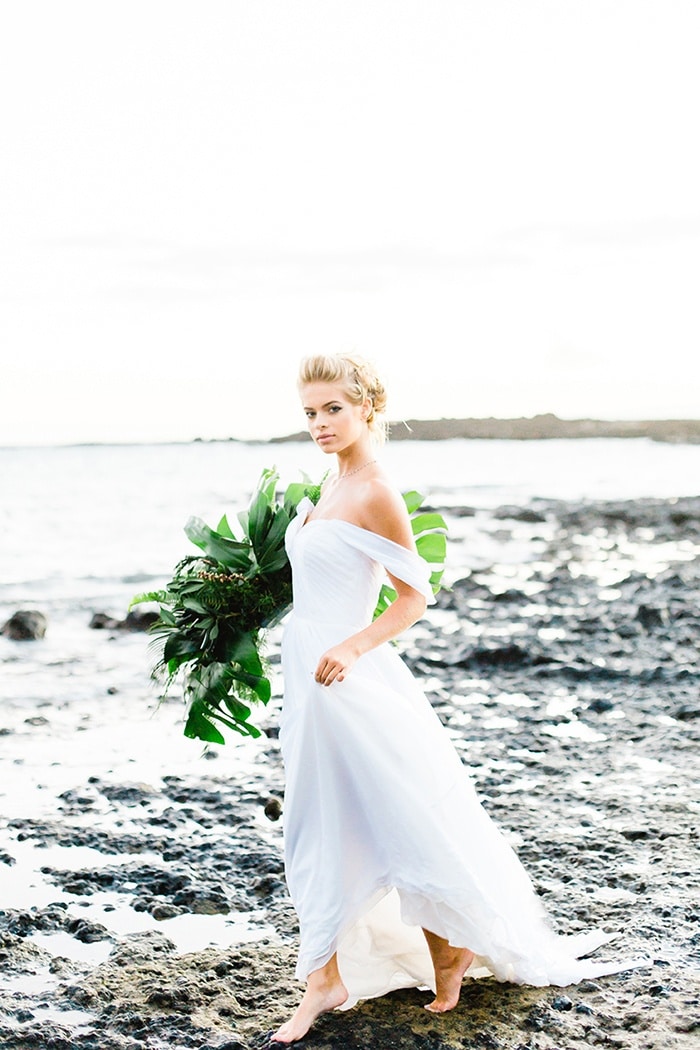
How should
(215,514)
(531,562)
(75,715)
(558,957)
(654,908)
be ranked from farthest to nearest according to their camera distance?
(215,514)
(531,562)
(75,715)
(654,908)
(558,957)

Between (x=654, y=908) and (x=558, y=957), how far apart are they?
2.90 feet

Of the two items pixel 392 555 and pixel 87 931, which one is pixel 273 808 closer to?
pixel 87 931

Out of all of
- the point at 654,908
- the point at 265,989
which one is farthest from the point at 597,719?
the point at 265,989

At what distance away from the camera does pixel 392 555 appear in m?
3.88

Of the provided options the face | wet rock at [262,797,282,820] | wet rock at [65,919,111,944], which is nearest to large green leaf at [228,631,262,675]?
the face

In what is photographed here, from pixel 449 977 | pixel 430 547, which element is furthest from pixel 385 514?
pixel 449 977

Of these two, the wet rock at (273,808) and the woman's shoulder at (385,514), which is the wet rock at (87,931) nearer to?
the wet rock at (273,808)

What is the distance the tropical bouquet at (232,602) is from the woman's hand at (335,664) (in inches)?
32.1

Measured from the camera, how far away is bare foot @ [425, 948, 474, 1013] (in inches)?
154

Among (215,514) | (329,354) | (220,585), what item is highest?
(329,354)

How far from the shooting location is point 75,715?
30.0ft

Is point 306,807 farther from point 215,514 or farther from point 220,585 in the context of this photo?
point 215,514

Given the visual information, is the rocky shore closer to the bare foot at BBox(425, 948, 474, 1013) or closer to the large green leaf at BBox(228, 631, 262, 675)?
the bare foot at BBox(425, 948, 474, 1013)

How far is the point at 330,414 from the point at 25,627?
1047 centimetres
